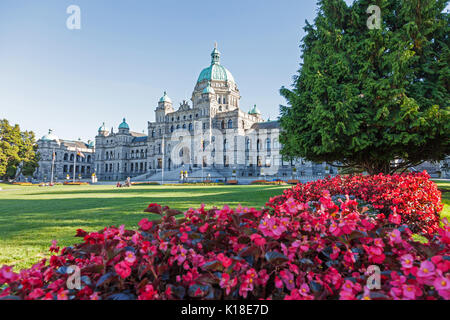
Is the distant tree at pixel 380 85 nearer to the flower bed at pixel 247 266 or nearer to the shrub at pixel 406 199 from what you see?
the shrub at pixel 406 199

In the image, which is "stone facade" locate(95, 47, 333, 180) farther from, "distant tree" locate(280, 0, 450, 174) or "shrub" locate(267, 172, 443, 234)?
"shrub" locate(267, 172, 443, 234)

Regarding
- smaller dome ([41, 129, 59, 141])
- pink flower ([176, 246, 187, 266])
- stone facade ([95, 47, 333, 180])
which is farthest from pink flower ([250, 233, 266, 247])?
smaller dome ([41, 129, 59, 141])

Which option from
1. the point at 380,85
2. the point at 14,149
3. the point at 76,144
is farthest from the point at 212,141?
the point at 76,144

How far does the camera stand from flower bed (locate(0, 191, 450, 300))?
A: 162cm

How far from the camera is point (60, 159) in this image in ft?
250

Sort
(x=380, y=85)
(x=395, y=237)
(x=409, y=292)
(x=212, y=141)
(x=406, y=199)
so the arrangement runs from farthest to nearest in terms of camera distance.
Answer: (x=212, y=141) < (x=380, y=85) < (x=406, y=199) < (x=395, y=237) < (x=409, y=292)

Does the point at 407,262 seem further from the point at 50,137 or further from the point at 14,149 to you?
the point at 50,137

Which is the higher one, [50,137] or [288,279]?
[50,137]

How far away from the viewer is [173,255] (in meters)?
2.01

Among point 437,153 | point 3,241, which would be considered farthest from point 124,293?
point 437,153

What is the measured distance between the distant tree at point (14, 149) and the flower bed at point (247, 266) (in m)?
46.1

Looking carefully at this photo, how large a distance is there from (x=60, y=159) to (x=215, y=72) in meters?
53.6

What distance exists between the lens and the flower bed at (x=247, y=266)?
1622 millimetres

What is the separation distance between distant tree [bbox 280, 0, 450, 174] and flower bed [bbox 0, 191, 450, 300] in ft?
31.9
